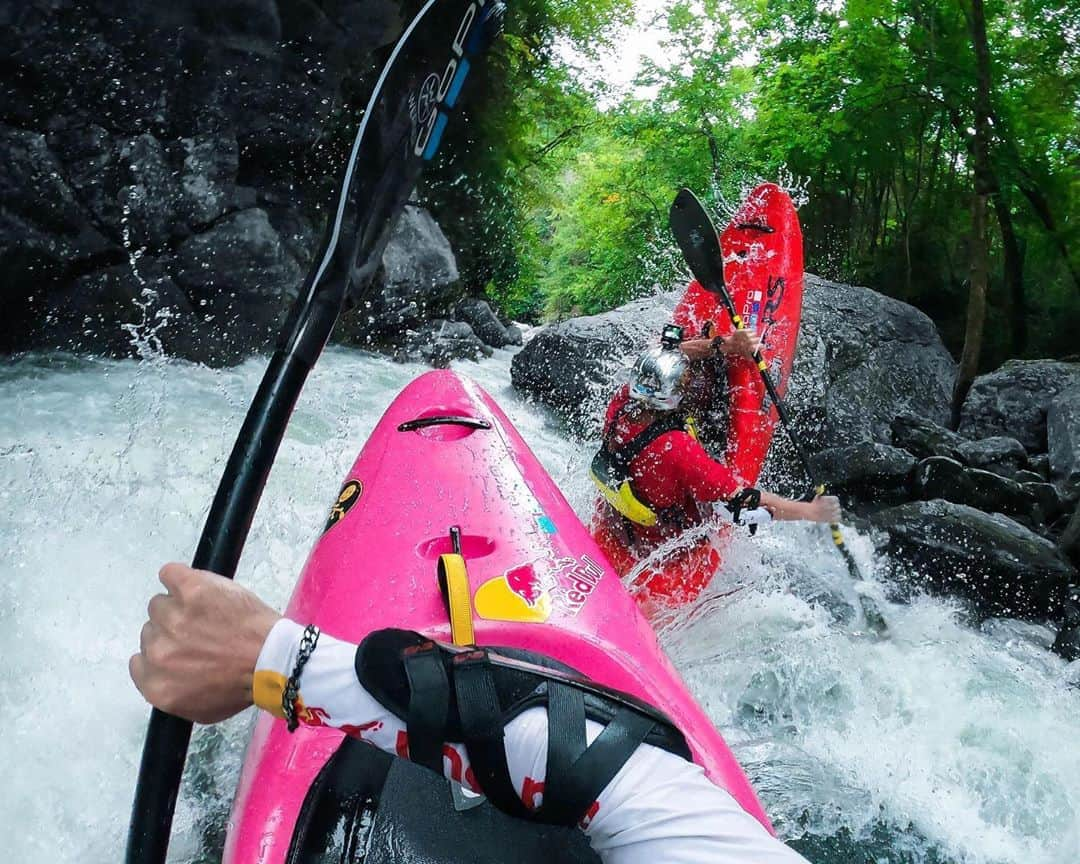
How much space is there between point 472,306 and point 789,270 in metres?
7.29

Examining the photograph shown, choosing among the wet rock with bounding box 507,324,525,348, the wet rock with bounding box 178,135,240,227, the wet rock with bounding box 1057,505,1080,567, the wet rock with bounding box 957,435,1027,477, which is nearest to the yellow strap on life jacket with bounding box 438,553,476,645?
the wet rock with bounding box 1057,505,1080,567

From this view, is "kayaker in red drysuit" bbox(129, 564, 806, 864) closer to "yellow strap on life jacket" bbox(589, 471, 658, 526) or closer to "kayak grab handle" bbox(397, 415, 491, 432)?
"kayak grab handle" bbox(397, 415, 491, 432)

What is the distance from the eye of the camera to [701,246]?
3.57 m

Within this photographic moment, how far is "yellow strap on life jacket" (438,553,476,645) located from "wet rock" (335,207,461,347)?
22.3ft

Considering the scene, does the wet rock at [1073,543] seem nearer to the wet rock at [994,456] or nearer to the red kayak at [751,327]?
the wet rock at [994,456]

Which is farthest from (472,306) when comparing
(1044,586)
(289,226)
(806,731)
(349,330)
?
(806,731)

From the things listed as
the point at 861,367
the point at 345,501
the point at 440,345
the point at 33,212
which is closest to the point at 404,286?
the point at 440,345

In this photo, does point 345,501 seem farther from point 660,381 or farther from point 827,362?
point 827,362

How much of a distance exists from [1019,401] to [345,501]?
271 inches

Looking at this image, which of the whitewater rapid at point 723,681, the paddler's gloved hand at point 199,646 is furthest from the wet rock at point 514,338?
the paddler's gloved hand at point 199,646

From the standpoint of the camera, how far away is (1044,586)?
3857 millimetres

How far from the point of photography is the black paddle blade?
354cm

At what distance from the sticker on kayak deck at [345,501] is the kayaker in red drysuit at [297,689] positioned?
1190 millimetres

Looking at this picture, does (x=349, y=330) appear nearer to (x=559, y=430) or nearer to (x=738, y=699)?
(x=559, y=430)
